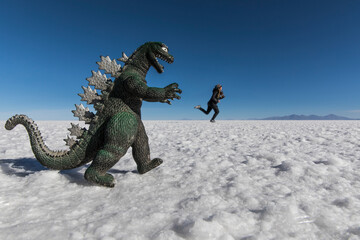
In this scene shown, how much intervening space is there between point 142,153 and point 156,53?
116cm

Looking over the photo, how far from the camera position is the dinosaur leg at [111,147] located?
2.04 m

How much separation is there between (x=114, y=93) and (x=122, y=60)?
1.49 ft

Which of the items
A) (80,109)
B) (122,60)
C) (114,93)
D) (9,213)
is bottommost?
(9,213)

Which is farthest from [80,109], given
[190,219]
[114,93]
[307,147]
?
[307,147]

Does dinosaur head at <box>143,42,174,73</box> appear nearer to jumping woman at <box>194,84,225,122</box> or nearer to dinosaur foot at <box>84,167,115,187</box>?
dinosaur foot at <box>84,167,115,187</box>

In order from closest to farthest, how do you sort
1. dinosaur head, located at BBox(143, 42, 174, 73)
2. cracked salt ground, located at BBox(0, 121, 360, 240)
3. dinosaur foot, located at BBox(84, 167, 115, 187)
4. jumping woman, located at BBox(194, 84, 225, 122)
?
1. cracked salt ground, located at BBox(0, 121, 360, 240)
2. dinosaur foot, located at BBox(84, 167, 115, 187)
3. dinosaur head, located at BBox(143, 42, 174, 73)
4. jumping woman, located at BBox(194, 84, 225, 122)

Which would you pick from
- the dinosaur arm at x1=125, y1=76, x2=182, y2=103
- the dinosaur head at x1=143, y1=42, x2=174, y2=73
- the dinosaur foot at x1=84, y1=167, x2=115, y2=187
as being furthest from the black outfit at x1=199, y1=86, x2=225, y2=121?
the dinosaur foot at x1=84, y1=167, x2=115, y2=187

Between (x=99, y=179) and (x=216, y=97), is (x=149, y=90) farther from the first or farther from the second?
(x=216, y=97)

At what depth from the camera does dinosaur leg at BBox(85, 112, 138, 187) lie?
2.04 m

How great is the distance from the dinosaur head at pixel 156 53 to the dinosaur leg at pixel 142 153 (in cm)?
72

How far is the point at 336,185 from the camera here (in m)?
1.93

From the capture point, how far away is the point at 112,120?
2115 millimetres

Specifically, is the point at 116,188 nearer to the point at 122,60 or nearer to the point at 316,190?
the point at 122,60

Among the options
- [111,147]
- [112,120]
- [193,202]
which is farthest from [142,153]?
[193,202]
